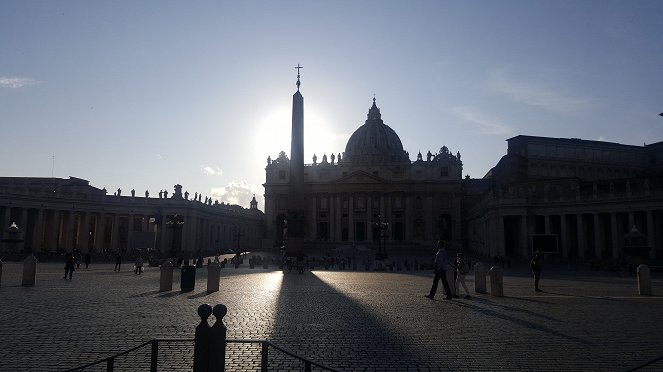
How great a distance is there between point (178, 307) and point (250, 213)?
10922 cm

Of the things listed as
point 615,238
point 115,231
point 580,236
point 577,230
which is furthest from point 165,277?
point 115,231

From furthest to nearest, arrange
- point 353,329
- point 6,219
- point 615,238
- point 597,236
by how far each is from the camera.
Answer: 1. point 6,219
2. point 597,236
3. point 615,238
4. point 353,329

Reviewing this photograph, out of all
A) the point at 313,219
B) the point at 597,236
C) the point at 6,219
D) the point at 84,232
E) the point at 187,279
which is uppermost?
the point at 313,219

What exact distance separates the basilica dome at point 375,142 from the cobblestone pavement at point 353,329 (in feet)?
348

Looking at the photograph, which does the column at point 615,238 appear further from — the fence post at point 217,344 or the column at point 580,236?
the fence post at point 217,344

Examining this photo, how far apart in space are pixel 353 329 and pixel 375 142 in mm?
120780

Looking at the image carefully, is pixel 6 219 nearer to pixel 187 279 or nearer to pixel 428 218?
pixel 187 279

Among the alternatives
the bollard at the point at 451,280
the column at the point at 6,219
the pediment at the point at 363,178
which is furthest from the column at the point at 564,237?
the column at the point at 6,219

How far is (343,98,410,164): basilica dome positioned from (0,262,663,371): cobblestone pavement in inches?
4182

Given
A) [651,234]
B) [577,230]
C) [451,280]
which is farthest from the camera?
[577,230]

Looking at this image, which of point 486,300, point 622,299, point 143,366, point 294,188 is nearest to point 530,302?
point 486,300

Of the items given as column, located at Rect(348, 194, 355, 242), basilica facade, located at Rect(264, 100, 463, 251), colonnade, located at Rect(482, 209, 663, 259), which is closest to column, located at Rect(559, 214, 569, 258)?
colonnade, located at Rect(482, 209, 663, 259)

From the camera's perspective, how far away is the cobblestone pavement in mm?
8766

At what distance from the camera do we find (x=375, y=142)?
13150 cm
